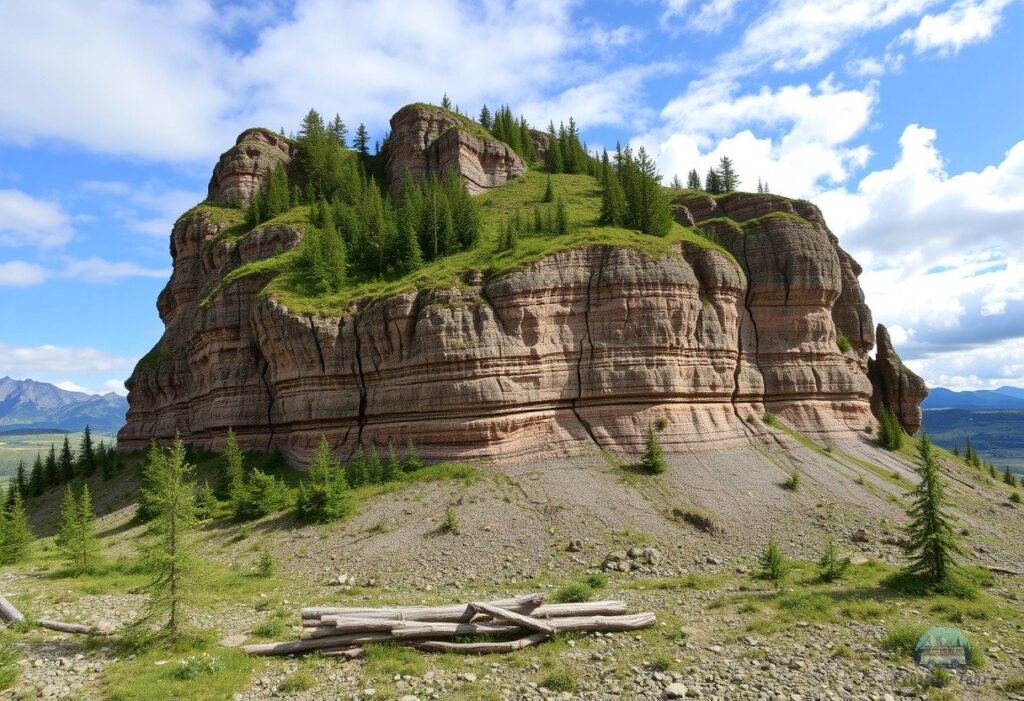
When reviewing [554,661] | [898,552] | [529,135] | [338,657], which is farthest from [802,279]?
[529,135]

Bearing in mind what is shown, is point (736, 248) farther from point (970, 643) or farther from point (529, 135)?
point (529, 135)

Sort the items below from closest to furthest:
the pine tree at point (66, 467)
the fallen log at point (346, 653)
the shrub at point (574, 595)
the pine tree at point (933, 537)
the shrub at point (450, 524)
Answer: the fallen log at point (346, 653) → the shrub at point (574, 595) → the pine tree at point (933, 537) → the shrub at point (450, 524) → the pine tree at point (66, 467)

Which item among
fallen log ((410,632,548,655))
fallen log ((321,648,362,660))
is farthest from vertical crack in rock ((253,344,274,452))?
fallen log ((410,632,548,655))

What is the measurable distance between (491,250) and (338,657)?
37998 mm

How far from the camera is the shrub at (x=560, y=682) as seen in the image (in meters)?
15.2

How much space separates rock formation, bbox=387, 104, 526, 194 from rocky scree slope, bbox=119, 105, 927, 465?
46099 millimetres

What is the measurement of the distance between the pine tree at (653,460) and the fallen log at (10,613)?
112 feet

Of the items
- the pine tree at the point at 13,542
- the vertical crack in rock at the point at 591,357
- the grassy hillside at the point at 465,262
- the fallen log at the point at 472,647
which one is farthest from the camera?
the grassy hillside at the point at 465,262

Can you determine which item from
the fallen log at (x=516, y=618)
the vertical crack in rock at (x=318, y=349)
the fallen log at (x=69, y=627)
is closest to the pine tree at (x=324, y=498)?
the vertical crack in rock at (x=318, y=349)

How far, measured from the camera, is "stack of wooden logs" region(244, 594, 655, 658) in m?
17.8

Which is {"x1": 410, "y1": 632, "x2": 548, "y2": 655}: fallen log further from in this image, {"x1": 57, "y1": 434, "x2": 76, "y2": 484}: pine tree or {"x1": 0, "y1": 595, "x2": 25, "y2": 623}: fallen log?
{"x1": 57, "y1": 434, "x2": 76, "y2": 484}: pine tree

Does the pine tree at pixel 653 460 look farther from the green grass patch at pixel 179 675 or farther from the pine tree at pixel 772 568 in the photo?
the green grass patch at pixel 179 675

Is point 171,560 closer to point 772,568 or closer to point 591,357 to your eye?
point 772,568

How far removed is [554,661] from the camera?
16.9 meters
